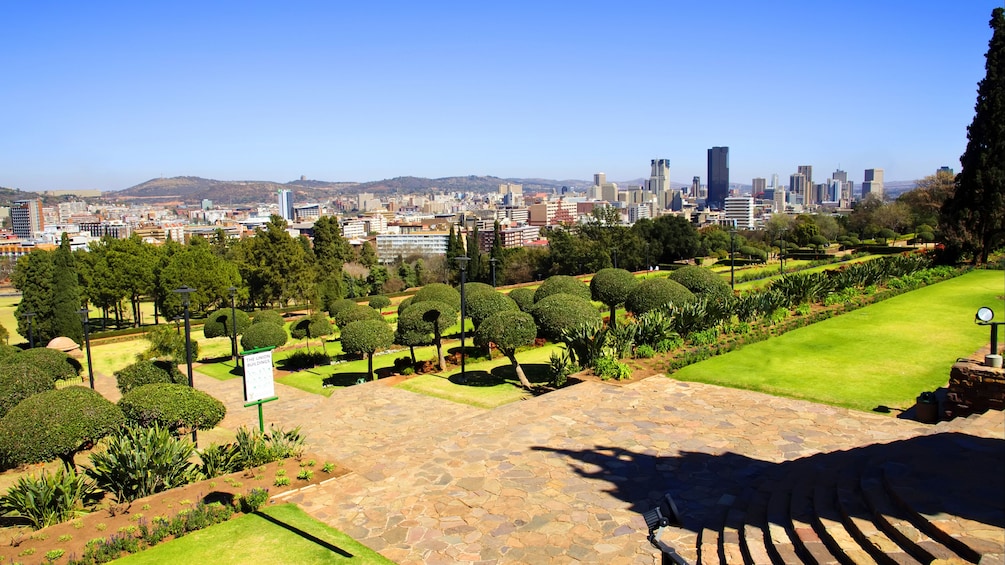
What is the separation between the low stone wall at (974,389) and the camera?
9.41m

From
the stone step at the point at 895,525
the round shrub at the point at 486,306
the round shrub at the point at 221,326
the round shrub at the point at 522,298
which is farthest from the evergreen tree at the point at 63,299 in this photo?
the stone step at the point at 895,525

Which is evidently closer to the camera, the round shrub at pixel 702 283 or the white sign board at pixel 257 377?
the white sign board at pixel 257 377

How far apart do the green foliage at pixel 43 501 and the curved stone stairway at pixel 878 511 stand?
7.16m

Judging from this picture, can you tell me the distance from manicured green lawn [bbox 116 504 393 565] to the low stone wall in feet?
27.0

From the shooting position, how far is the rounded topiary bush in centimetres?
1506

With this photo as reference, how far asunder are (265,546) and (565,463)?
3.79m

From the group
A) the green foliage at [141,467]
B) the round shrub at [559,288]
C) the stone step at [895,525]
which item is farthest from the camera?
the round shrub at [559,288]

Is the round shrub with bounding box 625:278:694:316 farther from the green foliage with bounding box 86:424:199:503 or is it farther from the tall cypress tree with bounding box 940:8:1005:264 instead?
the tall cypress tree with bounding box 940:8:1005:264

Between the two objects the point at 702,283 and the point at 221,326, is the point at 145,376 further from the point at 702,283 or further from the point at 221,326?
the point at 702,283

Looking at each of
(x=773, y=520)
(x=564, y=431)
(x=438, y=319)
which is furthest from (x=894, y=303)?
(x=773, y=520)

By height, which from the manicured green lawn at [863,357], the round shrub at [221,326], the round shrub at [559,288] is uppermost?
the round shrub at [559,288]

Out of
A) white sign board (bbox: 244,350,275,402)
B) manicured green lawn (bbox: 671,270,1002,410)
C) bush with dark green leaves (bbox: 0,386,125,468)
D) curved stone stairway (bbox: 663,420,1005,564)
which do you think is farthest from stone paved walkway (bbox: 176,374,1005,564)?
bush with dark green leaves (bbox: 0,386,125,468)

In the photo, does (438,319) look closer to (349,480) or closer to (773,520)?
(349,480)

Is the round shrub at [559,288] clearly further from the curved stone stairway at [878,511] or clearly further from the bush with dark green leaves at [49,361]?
the curved stone stairway at [878,511]
